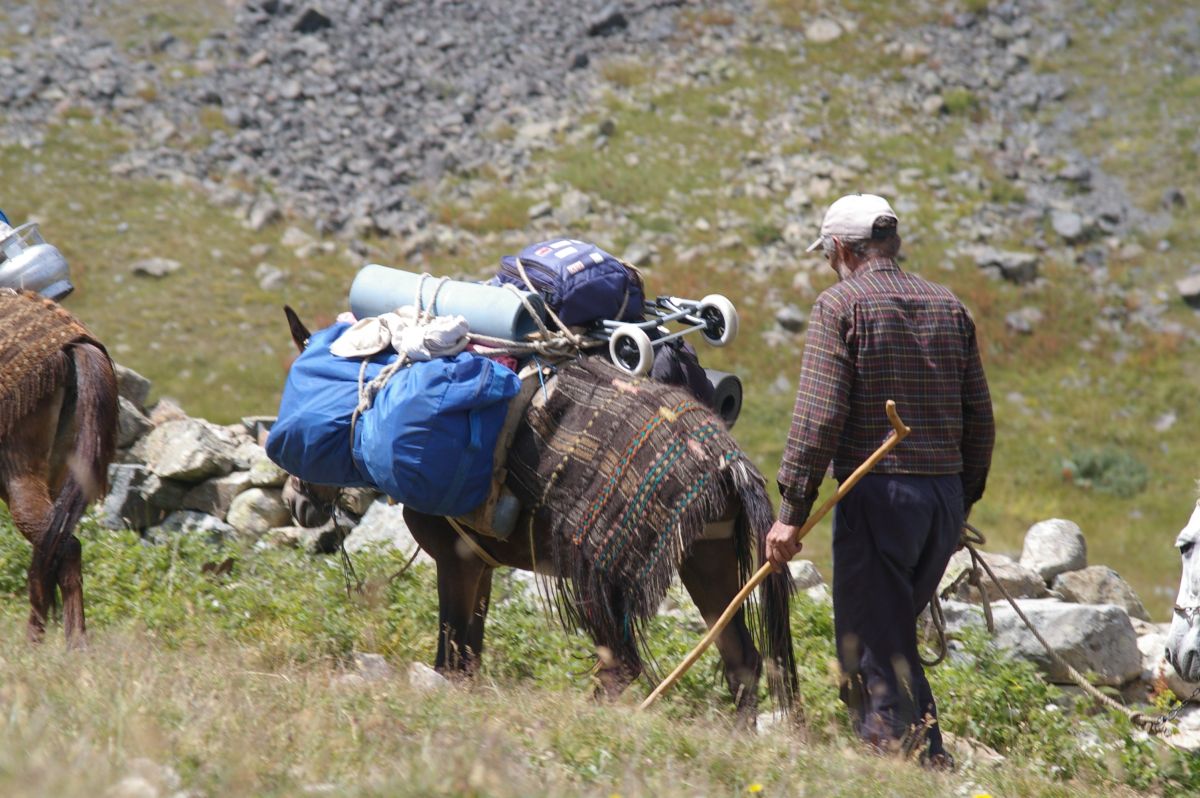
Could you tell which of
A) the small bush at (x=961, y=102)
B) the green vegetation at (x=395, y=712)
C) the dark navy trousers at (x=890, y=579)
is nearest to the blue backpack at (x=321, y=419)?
the green vegetation at (x=395, y=712)

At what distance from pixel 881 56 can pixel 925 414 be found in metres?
20.8

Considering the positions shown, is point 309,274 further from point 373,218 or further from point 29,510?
point 29,510

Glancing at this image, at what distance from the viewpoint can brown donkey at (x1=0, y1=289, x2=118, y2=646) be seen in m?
5.23

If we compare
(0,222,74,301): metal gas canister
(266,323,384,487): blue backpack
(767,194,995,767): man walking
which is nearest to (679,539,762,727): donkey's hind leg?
(767,194,995,767): man walking

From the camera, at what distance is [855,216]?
4.32 metres

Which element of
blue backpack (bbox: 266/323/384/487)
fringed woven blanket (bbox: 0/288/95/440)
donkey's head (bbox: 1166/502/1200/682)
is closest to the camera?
donkey's head (bbox: 1166/502/1200/682)

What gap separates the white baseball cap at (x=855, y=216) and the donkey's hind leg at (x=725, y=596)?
4.02 ft

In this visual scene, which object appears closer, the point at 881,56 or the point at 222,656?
the point at 222,656

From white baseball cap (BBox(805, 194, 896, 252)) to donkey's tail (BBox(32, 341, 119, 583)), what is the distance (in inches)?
131

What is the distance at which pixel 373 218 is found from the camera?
19.4 metres

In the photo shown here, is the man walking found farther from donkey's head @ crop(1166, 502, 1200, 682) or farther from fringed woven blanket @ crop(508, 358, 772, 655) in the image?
donkey's head @ crop(1166, 502, 1200, 682)


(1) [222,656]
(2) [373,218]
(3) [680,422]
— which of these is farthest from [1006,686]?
(2) [373,218]

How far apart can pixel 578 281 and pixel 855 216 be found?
116 centimetres

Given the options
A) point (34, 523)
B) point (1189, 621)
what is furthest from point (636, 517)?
point (34, 523)
